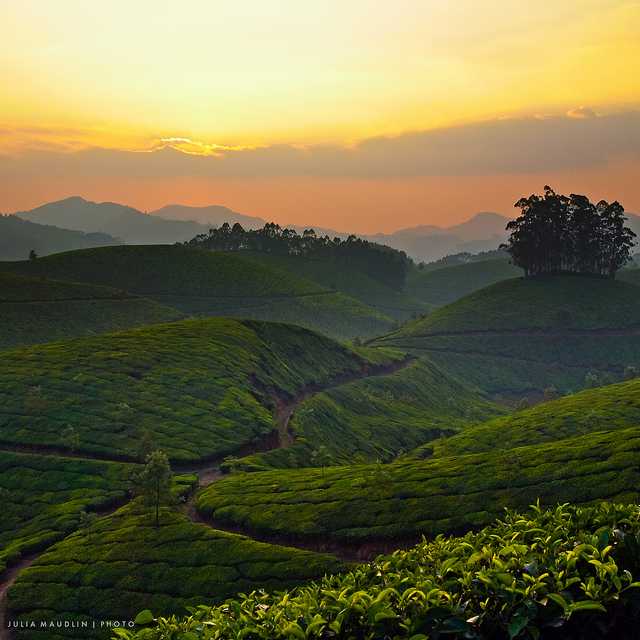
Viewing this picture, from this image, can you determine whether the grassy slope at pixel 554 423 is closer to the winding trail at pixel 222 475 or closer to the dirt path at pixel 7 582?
the winding trail at pixel 222 475

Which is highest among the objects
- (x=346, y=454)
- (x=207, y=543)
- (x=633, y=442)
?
(x=633, y=442)

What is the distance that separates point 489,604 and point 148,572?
2065 inches

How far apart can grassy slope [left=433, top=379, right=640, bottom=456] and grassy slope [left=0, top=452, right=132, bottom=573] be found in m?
52.5

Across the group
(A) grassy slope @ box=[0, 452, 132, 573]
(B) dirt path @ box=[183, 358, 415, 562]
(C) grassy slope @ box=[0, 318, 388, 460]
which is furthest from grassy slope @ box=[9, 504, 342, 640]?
(C) grassy slope @ box=[0, 318, 388, 460]

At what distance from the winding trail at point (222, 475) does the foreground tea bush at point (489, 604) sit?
151 ft

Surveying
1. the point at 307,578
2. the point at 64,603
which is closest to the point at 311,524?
the point at 307,578

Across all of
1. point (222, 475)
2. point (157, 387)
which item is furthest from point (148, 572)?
point (157, 387)

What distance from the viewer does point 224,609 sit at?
14102mm

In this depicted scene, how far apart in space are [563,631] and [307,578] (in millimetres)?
44029

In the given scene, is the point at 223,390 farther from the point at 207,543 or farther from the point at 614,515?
the point at 614,515

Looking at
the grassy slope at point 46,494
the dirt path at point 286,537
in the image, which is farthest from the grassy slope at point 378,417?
the grassy slope at point 46,494

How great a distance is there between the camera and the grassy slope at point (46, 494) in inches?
2638

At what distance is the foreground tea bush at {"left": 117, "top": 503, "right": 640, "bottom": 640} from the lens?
10570 mm

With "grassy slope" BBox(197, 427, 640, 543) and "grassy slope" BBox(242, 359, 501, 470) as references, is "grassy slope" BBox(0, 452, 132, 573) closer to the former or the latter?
"grassy slope" BBox(197, 427, 640, 543)
